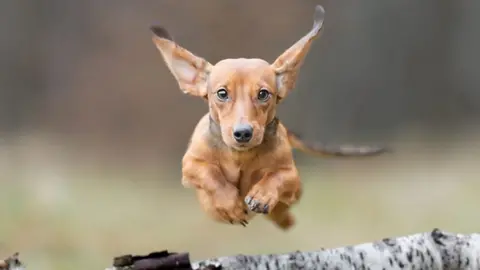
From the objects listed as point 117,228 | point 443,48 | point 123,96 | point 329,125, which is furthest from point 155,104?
point 443,48

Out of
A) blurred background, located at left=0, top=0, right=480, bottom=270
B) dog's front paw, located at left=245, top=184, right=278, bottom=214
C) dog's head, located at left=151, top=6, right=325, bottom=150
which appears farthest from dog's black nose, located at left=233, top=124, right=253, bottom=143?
blurred background, located at left=0, top=0, right=480, bottom=270

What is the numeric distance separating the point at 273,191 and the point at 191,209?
1.88 feet

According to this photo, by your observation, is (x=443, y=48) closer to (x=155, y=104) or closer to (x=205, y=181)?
(x=155, y=104)

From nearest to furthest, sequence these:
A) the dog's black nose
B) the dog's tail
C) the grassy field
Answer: the dog's black nose, the dog's tail, the grassy field

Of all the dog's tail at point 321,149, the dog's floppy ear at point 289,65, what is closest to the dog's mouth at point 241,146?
the dog's floppy ear at point 289,65

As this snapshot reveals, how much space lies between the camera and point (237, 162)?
1200 millimetres

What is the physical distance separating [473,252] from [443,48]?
822mm

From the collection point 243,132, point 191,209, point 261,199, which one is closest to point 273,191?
point 261,199

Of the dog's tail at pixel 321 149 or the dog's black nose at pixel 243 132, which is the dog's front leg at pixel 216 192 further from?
the dog's tail at pixel 321 149

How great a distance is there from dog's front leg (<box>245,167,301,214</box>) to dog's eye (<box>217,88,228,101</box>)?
0.16 m

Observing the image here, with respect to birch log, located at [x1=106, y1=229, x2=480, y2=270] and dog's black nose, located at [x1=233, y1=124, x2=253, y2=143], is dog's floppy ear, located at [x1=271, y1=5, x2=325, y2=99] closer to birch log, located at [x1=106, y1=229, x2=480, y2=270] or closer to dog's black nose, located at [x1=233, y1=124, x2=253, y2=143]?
dog's black nose, located at [x1=233, y1=124, x2=253, y2=143]

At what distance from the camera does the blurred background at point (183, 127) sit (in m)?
1.73

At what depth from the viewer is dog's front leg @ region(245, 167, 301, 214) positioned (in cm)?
115

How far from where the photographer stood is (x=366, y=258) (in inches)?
50.2
